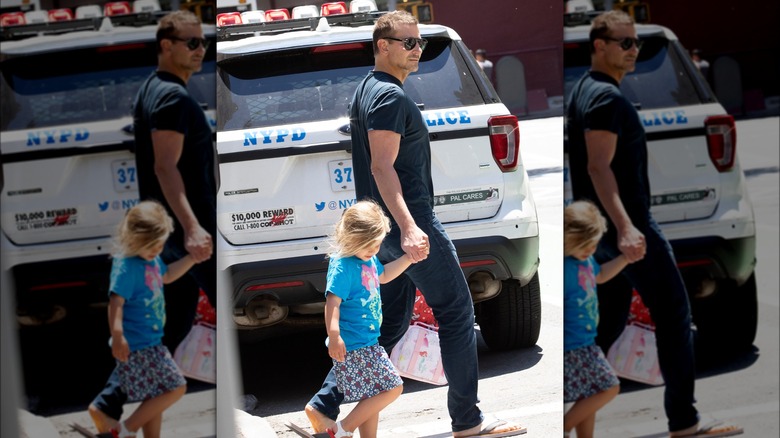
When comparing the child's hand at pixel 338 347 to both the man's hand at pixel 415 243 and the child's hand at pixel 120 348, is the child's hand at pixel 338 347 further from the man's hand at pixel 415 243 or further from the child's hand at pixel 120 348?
the child's hand at pixel 120 348

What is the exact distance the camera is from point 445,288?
3.40 m

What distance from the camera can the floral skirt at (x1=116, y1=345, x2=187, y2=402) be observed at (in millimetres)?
3178

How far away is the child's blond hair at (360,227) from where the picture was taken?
329 cm

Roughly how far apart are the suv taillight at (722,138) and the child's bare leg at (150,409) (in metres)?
1.71

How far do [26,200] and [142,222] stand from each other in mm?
327

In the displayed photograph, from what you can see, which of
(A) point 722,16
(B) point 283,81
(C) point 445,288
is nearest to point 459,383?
(C) point 445,288

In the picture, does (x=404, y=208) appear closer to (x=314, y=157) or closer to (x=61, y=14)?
(x=314, y=157)

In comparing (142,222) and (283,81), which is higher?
(283,81)

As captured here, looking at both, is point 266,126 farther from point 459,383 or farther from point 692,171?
point 692,171

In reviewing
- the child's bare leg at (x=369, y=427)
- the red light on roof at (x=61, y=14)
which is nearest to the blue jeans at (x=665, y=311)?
the child's bare leg at (x=369, y=427)

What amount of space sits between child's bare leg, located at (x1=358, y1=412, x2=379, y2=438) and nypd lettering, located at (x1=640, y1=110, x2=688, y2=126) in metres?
1.23

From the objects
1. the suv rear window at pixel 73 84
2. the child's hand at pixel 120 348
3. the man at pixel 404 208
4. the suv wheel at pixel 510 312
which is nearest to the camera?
the suv rear window at pixel 73 84

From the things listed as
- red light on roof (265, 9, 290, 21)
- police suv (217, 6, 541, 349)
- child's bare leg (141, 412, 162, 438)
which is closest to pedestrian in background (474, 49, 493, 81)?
police suv (217, 6, 541, 349)

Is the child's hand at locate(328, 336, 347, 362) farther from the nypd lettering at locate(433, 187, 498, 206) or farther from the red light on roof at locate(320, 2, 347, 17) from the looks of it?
the red light on roof at locate(320, 2, 347, 17)
